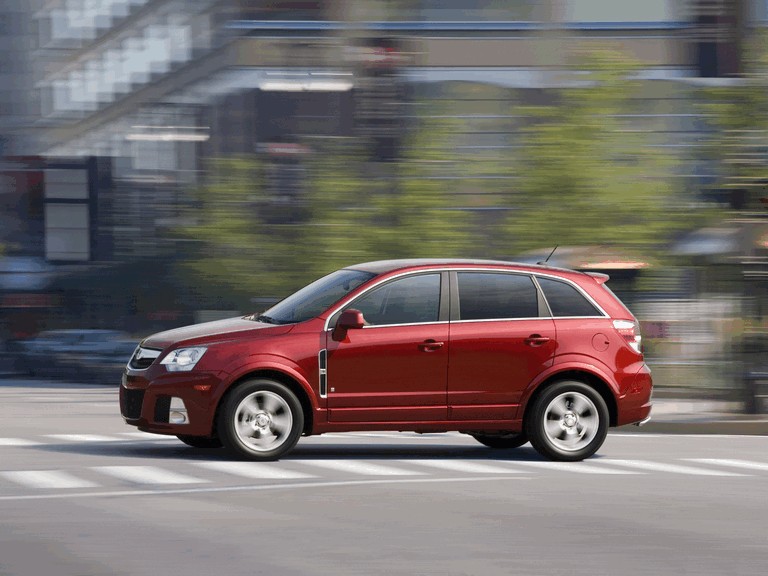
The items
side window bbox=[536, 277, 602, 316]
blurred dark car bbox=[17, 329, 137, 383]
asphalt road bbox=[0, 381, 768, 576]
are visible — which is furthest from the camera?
blurred dark car bbox=[17, 329, 137, 383]

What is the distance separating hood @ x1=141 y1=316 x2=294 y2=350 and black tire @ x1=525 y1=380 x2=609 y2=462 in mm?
2174

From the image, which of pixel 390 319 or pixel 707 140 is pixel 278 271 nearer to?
pixel 707 140

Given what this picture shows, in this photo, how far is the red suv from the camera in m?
11.9

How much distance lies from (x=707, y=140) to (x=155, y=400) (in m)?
11.2

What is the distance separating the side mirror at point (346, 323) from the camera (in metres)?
11.9

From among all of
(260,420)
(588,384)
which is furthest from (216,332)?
(588,384)

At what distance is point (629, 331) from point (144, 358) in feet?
13.0

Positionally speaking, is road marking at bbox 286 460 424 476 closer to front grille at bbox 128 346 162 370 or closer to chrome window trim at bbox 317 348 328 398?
chrome window trim at bbox 317 348 328 398

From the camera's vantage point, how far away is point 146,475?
11.3m

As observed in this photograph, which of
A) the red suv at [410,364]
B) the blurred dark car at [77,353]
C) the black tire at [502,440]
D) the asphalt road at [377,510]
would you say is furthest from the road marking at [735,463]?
the blurred dark car at [77,353]

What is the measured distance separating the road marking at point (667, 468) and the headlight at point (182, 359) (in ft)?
11.6

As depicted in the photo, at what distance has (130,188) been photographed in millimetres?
33281

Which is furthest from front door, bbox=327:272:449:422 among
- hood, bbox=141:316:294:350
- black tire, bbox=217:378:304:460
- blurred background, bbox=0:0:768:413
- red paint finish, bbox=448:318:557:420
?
blurred background, bbox=0:0:768:413

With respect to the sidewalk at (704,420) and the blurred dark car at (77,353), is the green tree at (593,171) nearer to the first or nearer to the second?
the sidewalk at (704,420)
